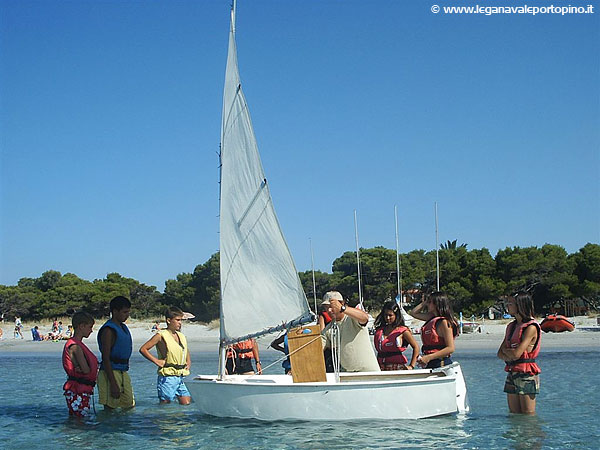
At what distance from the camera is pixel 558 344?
25875 mm

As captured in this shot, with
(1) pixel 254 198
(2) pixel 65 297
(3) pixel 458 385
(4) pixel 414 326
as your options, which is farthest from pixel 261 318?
(2) pixel 65 297

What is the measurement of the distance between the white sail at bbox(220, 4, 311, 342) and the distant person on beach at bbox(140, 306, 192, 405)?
733 millimetres

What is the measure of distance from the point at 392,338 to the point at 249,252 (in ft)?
7.40

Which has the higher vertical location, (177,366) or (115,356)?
(115,356)

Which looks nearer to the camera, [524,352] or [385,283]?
[524,352]

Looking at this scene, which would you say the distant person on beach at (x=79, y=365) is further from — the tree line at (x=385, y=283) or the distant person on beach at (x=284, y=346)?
the tree line at (x=385, y=283)

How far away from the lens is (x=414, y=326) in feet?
112

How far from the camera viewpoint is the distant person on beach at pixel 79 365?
784 centimetres

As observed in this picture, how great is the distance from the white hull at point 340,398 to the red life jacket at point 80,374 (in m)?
1.25

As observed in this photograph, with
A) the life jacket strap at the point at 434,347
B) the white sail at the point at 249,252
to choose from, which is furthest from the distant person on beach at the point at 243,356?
the life jacket strap at the point at 434,347

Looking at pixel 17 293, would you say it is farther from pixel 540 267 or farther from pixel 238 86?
pixel 238 86

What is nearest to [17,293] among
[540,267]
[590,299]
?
[540,267]

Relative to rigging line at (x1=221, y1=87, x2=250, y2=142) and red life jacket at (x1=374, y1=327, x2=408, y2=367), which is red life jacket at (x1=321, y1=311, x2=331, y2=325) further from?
rigging line at (x1=221, y1=87, x2=250, y2=142)

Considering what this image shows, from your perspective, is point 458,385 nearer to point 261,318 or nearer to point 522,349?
point 522,349
